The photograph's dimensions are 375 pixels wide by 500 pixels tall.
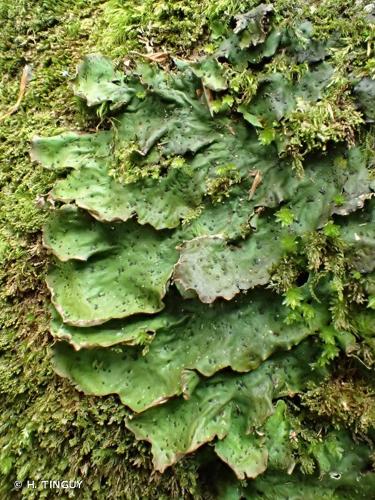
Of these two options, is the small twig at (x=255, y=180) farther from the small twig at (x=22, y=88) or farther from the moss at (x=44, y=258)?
the small twig at (x=22, y=88)

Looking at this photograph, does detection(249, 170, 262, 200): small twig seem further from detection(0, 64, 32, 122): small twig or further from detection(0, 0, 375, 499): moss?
detection(0, 64, 32, 122): small twig

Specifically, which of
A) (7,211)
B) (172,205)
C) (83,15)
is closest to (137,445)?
(172,205)

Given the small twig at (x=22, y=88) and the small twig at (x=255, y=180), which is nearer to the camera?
the small twig at (x=255, y=180)

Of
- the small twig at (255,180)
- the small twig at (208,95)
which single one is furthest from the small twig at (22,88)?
the small twig at (255,180)

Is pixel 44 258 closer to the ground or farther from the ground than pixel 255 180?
closer to the ground

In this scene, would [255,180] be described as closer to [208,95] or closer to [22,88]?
[208,95]

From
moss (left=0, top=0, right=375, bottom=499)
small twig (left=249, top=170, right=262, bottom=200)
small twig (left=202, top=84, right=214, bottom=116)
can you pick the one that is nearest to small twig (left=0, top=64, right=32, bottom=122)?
moss (left=0, top=0, right=375, bottom=499)

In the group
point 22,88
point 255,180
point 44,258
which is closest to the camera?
point 255,180

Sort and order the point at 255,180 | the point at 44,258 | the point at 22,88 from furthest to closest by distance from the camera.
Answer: the point at 22,88, the point at 44,258, the point at 255,180

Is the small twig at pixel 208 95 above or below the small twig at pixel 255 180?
above

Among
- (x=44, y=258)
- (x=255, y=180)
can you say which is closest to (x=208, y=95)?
(x=255, y=180)

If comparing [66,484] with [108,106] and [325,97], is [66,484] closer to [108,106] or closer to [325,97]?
[108,106]
